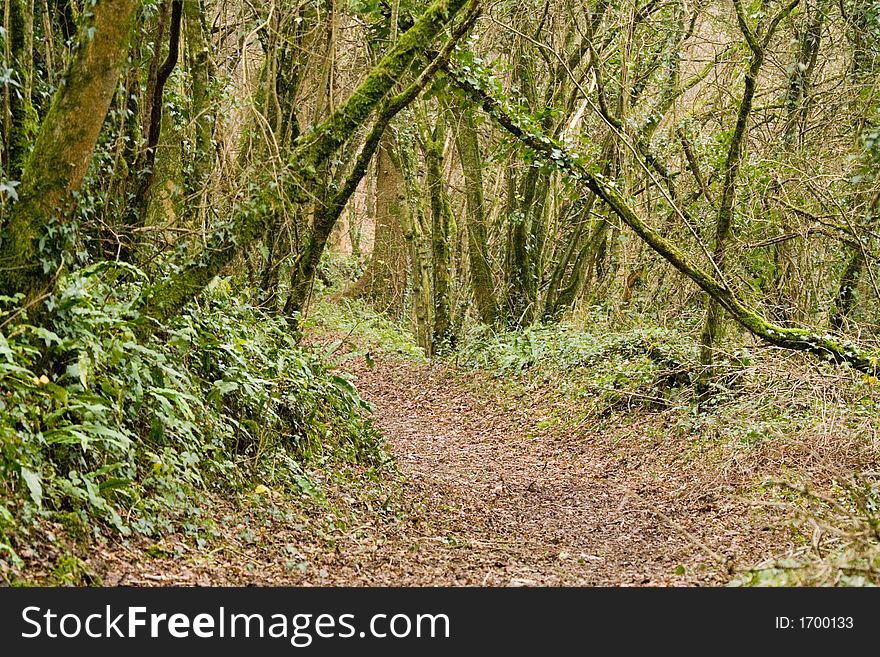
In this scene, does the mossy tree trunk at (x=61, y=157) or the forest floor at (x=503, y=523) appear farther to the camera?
the forest floor at (x=503, y=523)

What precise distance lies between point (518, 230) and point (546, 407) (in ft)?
17.3

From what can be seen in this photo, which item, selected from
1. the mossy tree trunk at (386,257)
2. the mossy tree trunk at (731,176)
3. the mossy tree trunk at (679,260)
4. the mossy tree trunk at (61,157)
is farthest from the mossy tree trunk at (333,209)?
the mossy tree trunk at (386,257)

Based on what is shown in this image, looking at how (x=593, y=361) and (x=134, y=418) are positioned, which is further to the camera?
(x=593, y=361)

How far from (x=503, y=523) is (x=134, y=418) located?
12.0ft

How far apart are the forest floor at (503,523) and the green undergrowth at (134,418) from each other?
274 mm

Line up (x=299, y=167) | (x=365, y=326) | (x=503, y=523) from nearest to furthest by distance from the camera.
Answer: (x=299, y=167)
(x=503, y=523)
(x=365, y=326)

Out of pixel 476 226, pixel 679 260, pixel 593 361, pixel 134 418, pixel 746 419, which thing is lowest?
pixel 134 418

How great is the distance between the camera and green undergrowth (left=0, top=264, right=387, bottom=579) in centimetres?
486

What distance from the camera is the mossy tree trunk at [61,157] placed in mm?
5273

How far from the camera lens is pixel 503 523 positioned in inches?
318

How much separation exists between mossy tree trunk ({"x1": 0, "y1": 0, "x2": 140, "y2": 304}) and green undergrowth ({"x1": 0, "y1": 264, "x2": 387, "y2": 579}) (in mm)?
247

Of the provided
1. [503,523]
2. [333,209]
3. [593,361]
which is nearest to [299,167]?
[333,209]

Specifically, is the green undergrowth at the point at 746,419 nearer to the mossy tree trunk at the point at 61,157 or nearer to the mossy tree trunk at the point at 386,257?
the mossy tree trunk at the point at 61,157

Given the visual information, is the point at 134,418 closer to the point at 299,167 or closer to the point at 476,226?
the point at 299,167
